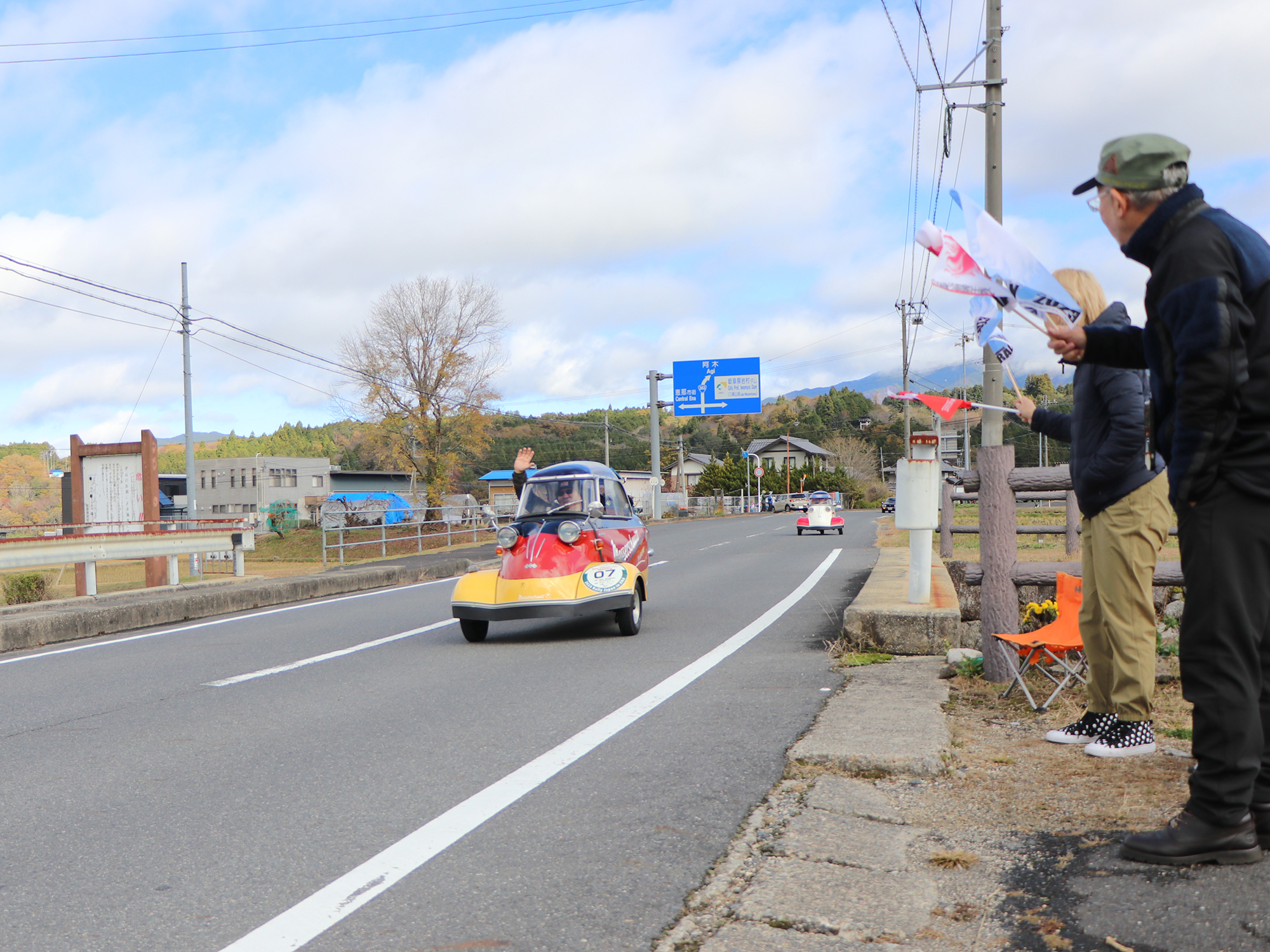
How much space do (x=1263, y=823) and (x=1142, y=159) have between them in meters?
2.15

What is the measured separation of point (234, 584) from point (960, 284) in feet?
46.9

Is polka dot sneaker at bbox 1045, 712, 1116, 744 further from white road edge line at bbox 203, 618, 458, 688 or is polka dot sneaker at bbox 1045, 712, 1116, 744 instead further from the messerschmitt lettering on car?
white road edge line at bbox 203, 618, 458, 688

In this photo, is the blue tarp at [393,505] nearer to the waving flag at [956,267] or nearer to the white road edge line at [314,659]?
the white road edge line at [314,659]

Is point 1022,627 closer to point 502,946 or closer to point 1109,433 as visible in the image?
point 1109,433

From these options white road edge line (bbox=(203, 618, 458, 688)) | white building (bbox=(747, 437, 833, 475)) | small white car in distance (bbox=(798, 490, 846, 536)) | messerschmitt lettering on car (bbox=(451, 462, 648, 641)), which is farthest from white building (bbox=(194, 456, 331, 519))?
messerschmitt lettering on car (bbox=(451, 462, 648, 641))

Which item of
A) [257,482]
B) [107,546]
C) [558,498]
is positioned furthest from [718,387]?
[257,482]

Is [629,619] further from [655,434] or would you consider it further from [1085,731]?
[655,434]

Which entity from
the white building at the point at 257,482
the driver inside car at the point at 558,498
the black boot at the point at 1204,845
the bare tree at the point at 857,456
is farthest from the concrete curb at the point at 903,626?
the bare tree at the point at 857,456

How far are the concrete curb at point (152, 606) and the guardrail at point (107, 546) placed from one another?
504 mm

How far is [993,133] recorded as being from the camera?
15883 millimetres

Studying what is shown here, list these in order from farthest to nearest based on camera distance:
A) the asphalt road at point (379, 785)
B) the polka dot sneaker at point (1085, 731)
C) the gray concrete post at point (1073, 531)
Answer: the gray concrete post at point (1073, 531)
the polka dot sneaker at point (1085, 731)
the asphalt road at point (379, 785)

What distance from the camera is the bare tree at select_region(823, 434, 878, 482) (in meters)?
121

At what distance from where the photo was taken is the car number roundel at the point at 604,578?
961 centimetres

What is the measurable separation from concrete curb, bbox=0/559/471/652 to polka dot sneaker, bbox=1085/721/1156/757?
10.3 metres
